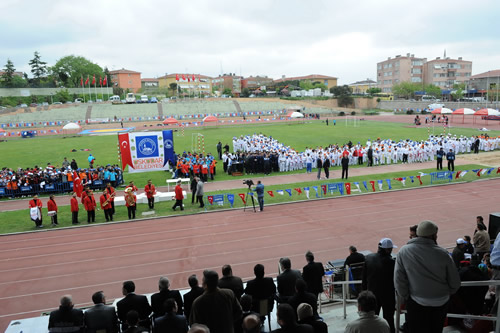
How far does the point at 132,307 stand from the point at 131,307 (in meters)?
0.02

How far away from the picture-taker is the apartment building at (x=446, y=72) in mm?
105938

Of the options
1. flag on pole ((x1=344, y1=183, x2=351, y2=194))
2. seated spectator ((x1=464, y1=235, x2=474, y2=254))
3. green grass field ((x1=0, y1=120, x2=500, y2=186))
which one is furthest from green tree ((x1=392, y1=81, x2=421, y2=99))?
seated spectator ((x1=464, y1=235, x2=474, y2=254))

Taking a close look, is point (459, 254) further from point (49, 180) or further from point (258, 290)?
point (49, 180)

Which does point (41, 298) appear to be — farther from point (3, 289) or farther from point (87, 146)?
point (87, 146)

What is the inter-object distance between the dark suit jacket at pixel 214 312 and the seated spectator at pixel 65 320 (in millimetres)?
2104

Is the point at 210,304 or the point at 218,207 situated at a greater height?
the point at 210,304

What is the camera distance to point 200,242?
13430 mm

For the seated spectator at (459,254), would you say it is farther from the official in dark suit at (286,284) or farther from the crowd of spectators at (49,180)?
the crowd of spectators at (49,180)

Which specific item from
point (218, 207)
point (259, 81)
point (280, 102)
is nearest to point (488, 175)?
point (218, 207)

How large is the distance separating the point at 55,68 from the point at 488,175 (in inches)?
4605

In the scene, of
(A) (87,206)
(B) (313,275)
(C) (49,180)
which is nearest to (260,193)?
(A) (87,206)

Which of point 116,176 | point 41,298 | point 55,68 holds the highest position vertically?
point 55,68

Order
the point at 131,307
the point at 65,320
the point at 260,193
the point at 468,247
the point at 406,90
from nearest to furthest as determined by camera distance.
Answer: the point at 65,320
the point at 131,307
the point at 468,247
the point at 260,193
the point at 406,90

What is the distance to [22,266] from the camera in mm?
12055
